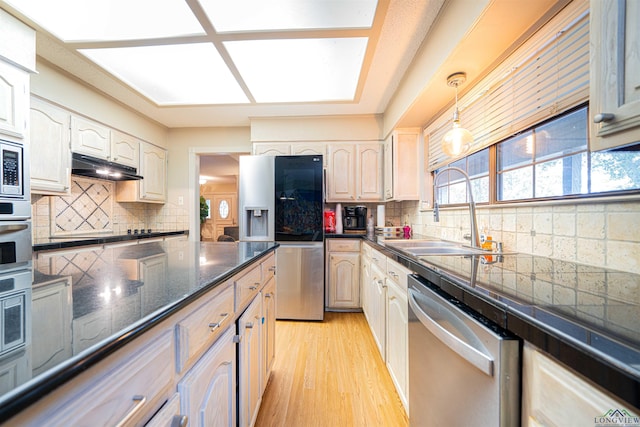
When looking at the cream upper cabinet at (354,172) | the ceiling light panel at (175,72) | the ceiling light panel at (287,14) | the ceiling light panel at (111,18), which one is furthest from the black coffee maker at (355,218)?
the ceiling light panel at (111,18)

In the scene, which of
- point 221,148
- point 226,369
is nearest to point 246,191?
point 221,148

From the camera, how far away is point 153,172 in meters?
3.44

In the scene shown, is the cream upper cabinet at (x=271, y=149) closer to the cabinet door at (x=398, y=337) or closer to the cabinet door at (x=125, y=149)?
the cabinet door at (x=125, y=149)

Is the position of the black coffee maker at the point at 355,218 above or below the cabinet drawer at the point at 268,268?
above

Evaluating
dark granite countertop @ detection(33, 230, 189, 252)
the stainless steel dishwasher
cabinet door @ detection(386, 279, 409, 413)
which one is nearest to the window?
the stainless steel dishwasher

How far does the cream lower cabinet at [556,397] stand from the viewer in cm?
40

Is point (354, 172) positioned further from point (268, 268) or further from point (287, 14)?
point (268, 268)

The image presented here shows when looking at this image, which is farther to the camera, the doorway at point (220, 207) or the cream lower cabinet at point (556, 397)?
the doorway at point (220, 207)

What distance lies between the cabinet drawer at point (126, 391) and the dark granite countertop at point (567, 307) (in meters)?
0.73

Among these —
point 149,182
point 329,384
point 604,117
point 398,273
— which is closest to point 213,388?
point 398,273

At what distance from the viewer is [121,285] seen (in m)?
0.68

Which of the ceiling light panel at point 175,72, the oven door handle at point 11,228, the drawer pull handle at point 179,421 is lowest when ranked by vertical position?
the drawer pull handle at point 179,421

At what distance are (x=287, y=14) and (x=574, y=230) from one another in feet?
6.32

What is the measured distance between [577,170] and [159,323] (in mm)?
1608
